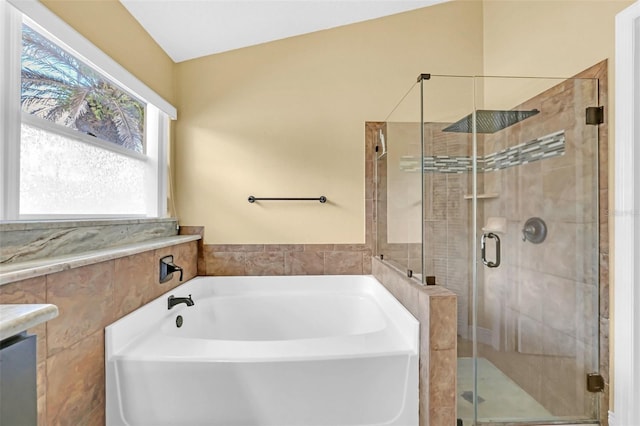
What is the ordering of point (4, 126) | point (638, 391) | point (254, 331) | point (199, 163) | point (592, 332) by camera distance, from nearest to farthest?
point (4, 126)
point (638, 391)
point (592, 332)
point (254, 331)
point (199, 163)

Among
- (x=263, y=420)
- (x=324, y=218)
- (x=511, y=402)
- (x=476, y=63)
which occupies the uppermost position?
(x=476, y=63)

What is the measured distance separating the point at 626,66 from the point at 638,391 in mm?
1479

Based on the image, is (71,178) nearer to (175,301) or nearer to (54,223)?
(54,223)

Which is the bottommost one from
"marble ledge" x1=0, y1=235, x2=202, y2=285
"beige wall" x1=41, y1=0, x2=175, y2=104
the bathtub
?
the bathtub

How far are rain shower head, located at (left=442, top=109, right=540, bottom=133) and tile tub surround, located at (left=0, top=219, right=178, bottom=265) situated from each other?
2.03 metres

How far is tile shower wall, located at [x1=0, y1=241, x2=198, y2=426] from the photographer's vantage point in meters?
1.05

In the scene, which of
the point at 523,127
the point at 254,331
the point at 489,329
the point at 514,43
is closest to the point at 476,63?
the point at 514,43

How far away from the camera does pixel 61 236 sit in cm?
135

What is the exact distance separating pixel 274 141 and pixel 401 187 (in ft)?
3.43

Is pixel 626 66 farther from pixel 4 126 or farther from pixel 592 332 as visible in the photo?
pixel 4 126

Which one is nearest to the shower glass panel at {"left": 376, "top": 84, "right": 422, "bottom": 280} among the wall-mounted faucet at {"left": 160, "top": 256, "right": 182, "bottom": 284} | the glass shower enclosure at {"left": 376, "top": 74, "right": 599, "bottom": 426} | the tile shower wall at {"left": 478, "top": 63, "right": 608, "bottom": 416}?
the glass shower enclosure at {"left": 376, "top": 74, "right": 599, "bottom": 426}

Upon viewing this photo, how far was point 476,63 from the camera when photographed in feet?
8.33

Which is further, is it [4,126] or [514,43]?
[514,43]

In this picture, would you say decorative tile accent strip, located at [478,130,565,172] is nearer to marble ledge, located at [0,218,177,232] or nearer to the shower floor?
the shower floor
